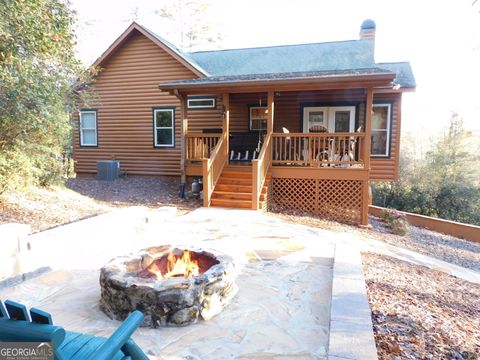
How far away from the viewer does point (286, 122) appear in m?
11.9

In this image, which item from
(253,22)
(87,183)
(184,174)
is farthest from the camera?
(253,22)

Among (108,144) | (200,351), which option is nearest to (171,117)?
(108,144)

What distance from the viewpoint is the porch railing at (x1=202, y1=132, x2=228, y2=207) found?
8328mm

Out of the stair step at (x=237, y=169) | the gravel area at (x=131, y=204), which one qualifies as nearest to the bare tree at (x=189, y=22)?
the gravel area at (x=131, y=204)

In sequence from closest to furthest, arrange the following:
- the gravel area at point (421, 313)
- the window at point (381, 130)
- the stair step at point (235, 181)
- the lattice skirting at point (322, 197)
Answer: the gravel area at point (421, 313) → the stair step at point (235, 181) → the lattice skirting at point (322, 197) → the window at point (381, 130)

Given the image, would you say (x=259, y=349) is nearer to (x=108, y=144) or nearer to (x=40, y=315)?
(x=40, y=315)

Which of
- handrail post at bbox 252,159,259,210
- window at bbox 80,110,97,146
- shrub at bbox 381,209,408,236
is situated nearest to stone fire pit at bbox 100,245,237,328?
handrail post at bbox 252,159,259,210

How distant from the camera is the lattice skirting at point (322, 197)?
8891mm

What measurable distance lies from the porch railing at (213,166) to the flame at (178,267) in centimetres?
463

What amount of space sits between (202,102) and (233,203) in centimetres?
524

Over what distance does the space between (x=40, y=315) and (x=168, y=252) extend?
2.38 m

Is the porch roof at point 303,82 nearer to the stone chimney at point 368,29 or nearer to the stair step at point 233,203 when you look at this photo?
the stair step at point 233,203

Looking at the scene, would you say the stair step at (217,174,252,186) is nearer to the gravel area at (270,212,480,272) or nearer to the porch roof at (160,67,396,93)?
the gravel area at (270,212,480,272)

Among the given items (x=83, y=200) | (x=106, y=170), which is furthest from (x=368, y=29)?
(x=83, y=200)
